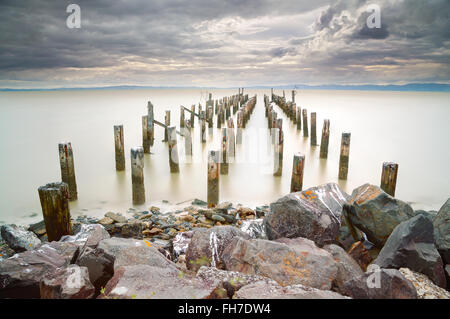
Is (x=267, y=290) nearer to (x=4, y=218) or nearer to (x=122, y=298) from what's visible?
(x=122, y=298)

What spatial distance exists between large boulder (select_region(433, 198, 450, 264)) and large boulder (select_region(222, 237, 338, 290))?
125 centimetres

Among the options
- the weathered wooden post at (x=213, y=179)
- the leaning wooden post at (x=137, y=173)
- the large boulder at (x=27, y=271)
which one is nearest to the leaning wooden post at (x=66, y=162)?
the leaning wooden post at (x=137, y=173)

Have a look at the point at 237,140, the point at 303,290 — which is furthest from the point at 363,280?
the point at 237,140

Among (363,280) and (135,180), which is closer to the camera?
(363,280)

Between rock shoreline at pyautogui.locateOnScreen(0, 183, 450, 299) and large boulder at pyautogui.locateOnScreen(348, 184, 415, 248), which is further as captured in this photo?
large boulder at pyautogui.locateOnScreen(348, 184, 415, 248)

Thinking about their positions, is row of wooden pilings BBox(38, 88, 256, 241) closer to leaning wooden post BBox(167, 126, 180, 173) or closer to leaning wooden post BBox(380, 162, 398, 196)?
leaning wooden post BBox(167, 126, 180, 173)

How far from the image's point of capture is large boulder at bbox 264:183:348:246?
356cm

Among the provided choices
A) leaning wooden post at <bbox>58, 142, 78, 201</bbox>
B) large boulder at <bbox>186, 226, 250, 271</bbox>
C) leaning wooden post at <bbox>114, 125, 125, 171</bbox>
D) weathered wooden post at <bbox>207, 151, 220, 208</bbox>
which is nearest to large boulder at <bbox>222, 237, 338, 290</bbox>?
large boulder at <bbox>186, 226, 250, 271</bbox>

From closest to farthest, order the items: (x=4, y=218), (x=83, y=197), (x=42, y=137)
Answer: (x=4, y=218), (x=83, y=197), (x=42, y=137)

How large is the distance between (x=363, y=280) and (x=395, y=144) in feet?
44.8

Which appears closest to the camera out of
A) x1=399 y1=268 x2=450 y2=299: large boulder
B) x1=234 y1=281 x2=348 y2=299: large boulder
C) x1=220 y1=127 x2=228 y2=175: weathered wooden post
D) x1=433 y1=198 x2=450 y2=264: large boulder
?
x1=234 y1=281 x2=348 y2=299: large boulder

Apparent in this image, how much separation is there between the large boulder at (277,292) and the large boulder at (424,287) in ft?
2.73
